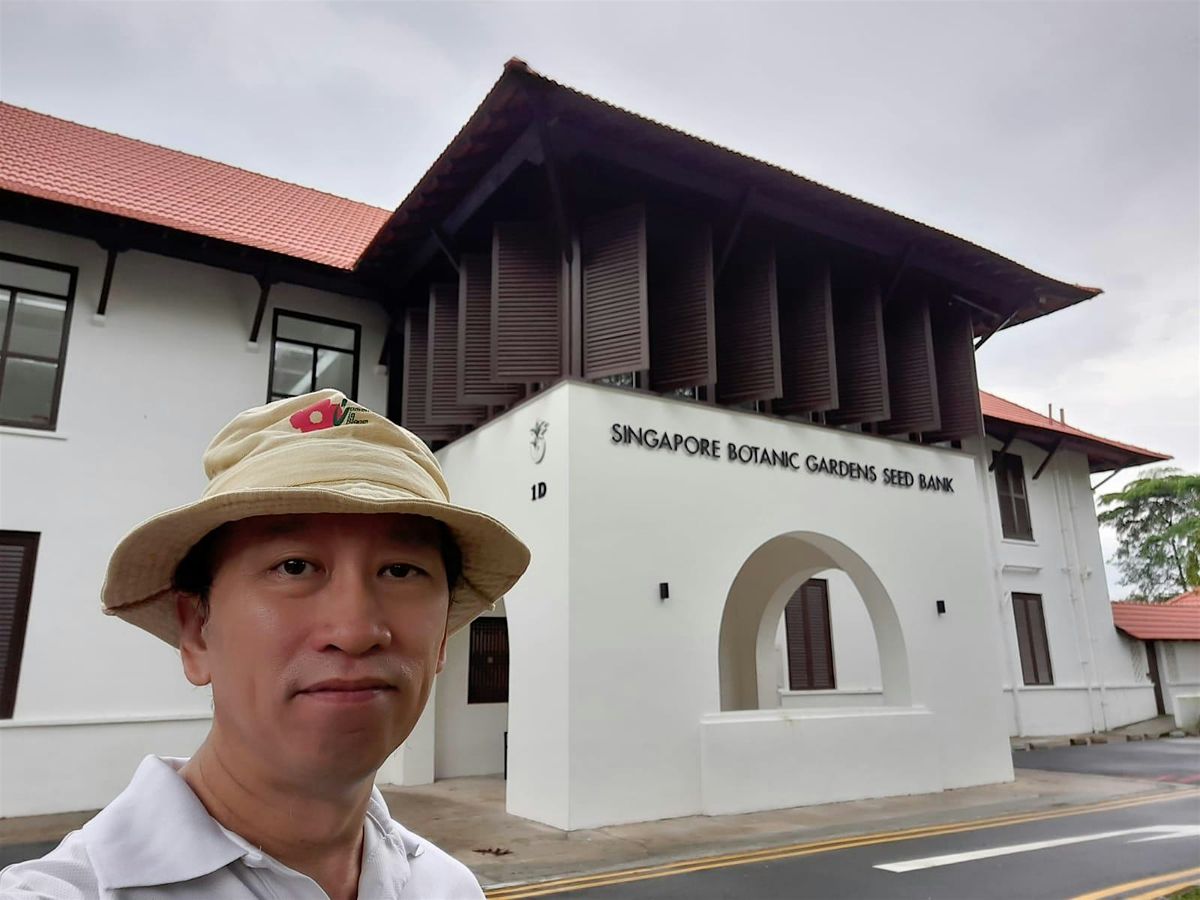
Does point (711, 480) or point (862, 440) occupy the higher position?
point (862, 440)

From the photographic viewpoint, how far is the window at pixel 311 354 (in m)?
11.6

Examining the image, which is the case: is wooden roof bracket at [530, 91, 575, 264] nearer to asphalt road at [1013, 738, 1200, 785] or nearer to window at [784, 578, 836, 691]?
window at [784, 578, 836, 691]

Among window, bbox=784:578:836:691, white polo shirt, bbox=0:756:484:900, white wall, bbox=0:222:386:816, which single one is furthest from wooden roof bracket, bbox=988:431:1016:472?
white polo shirt, bbox=0:756:484:900

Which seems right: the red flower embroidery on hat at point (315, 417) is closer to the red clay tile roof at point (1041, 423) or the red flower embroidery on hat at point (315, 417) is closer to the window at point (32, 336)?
the window at point (32, 336)

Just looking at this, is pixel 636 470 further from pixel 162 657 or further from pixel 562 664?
pixel 162 657

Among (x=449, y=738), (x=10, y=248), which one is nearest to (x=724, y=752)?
(x=449, y=738)

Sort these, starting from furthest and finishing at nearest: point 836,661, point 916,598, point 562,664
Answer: point 836,661 < point 916,598 < point 562,664

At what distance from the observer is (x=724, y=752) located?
28.0 feet

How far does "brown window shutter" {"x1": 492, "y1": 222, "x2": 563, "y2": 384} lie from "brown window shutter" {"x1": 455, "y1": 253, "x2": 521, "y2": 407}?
1.51 ft

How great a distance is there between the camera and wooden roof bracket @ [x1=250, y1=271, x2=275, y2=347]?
10.7 m

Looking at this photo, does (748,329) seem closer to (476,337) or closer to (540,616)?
(476,337)

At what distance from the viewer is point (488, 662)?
12070mm

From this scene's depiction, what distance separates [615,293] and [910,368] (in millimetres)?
5143

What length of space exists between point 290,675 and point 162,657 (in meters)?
10.4
